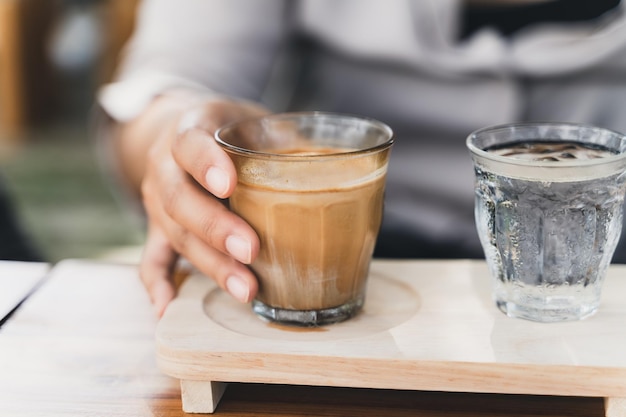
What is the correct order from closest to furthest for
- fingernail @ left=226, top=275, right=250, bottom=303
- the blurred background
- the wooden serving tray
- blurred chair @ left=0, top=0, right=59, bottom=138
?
the wooden serving tray → fingernail @ left=226, top=275, right=250, bottom=303 → the blurred background → blurred chair @ left=0, top=0, right=59, bottom=138

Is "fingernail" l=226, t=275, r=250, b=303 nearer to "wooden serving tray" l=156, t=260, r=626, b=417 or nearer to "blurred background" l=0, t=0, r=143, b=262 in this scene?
"wooden serving tray" l=156, t=260, r=626, b=417

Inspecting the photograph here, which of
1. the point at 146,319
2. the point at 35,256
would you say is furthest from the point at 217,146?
the point at 35,256

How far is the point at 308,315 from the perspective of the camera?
2.40 feet

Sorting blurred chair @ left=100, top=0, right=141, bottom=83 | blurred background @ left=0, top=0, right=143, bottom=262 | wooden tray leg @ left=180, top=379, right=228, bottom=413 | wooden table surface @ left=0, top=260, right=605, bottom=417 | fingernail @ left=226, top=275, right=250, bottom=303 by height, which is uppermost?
fingernail @ left=226, top=275, right=250, bottom=303

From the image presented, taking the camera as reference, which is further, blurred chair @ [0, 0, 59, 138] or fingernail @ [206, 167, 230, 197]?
blurred chair @ [0, 0, 59, 138]

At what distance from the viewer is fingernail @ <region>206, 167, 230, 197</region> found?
Answer: 2.30 ft

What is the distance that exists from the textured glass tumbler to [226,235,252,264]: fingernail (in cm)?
2

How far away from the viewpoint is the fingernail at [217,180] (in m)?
0.70

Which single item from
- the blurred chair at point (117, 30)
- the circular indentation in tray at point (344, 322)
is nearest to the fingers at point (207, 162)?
the circular indentation in tray at point (344, 322)

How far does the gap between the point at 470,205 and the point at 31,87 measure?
136 inches

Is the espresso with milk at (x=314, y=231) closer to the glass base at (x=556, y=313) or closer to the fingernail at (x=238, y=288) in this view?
the fingernail at (x=238, y=288)

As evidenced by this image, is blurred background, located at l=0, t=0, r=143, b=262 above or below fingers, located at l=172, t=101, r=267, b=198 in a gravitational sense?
below

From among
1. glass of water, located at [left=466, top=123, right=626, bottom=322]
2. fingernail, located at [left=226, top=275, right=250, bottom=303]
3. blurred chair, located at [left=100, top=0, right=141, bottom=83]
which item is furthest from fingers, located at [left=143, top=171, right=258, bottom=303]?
blurred chair, located at [left=100, top=0, right=141, bottom=83]

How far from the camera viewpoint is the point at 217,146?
28.4 inches
